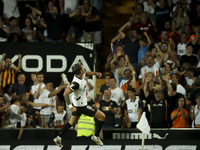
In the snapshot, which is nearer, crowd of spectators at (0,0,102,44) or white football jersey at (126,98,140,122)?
white football jersey at (126,98,140,122)

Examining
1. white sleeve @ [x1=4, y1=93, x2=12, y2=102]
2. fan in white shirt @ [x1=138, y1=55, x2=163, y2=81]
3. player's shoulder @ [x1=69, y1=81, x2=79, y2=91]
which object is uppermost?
fan in white shirt @ [x1=138, y1=55, x2=163, y2=81]

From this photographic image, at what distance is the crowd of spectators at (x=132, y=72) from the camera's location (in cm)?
938

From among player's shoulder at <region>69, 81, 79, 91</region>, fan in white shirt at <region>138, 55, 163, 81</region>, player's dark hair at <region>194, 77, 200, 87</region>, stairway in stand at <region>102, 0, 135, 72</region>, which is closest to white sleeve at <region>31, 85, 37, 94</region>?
fan in white shirt at <region>138, 55, 163, 81</region>

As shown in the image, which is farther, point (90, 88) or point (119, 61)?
point (119, 61)

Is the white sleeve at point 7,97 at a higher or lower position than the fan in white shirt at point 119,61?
lower

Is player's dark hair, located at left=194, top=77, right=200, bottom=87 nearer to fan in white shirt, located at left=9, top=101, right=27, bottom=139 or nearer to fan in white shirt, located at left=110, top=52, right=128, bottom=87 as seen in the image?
fan in white shirt, located at left=110, top=52, right=128, bottom=87

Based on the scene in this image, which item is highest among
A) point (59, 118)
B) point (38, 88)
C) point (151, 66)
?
point (151, 66)

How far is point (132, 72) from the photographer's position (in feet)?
34.1

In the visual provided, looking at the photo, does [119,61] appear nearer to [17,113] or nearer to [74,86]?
[17,113]

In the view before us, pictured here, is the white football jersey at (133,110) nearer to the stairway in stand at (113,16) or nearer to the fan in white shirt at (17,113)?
the fan in white shirt at (17,113)

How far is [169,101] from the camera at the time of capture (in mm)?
9656

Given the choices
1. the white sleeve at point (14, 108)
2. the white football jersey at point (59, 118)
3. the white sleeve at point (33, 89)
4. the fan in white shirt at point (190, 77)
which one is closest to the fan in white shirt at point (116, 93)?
the white football jersey at point (59, 118)

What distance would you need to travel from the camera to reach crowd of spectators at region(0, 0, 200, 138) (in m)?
9.38

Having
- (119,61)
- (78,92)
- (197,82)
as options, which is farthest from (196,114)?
(78,92)
